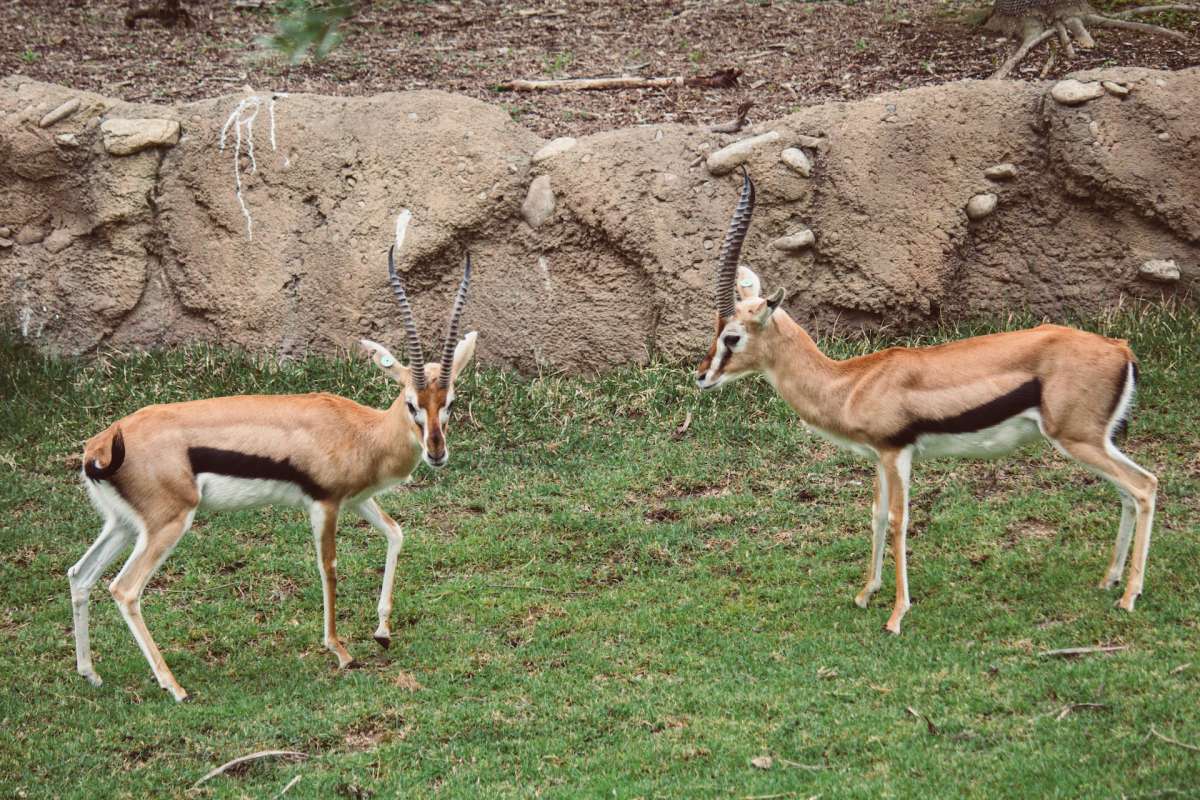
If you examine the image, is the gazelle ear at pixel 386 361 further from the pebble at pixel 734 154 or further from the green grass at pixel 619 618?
the pebble at pixel 734 154

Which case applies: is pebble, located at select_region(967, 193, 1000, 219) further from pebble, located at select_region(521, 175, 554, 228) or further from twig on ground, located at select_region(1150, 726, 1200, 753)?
twig on ground, located at select_region(1150, 726, 1200, 753)

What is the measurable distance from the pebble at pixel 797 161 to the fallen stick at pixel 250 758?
5894 mm

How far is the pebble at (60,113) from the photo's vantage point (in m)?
10.3

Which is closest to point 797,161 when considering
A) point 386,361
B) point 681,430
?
point 681,430

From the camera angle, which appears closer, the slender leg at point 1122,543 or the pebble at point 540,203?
the slender leg at point 1122,543

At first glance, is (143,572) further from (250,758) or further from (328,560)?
(250,758)

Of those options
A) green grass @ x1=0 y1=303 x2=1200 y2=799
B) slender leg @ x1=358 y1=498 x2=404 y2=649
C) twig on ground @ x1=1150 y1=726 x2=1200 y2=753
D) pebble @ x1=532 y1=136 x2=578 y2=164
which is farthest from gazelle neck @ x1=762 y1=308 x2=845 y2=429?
pebble @ x1=532 y1=136 x2=578 y2=164

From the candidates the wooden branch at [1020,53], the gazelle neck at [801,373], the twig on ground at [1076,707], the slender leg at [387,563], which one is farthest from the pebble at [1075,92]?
the slender leg at [387,563]

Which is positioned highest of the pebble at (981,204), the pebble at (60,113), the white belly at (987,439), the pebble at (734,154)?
the pebble at (60,113)

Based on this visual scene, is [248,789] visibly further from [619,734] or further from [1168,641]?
[1168,641]

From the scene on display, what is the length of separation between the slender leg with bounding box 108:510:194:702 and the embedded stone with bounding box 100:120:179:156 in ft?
15.8

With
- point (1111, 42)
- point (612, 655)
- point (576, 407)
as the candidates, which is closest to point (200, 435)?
point (612, 655)

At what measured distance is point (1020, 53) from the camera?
11.5 metres

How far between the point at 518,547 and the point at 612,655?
1.51 metres
